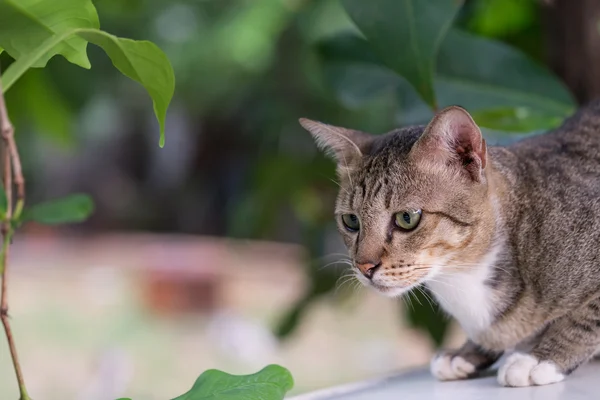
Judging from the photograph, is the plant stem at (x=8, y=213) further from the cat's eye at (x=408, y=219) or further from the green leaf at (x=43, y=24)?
the cat's eye at (x=408, y=219)

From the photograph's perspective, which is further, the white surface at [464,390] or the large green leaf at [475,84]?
the large green leaf at [475,84]

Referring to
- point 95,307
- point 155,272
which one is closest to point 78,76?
point 95,307

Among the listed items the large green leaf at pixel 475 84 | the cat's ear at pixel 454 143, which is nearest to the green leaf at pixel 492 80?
the large green leaf at pixel 475 84

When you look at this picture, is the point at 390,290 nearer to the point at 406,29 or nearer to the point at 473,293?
the point at 473,293

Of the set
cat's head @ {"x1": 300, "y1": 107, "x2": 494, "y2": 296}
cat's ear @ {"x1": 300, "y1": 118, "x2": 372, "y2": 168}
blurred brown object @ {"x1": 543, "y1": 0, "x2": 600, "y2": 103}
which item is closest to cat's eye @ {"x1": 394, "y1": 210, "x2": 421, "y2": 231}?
cat's head @ {"x1": 300, "y1": 107, "x2": 494, "y2": 296}

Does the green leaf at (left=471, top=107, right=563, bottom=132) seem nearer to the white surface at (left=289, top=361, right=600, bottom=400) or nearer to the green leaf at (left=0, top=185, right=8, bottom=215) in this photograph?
the white surface at (left=289, top=361, right=600, bottom=400)

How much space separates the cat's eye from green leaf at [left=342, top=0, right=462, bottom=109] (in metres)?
0.16

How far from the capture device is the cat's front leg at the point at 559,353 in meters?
0.89

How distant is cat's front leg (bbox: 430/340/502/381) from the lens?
38.7 inches

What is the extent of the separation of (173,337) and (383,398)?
9.34 ft

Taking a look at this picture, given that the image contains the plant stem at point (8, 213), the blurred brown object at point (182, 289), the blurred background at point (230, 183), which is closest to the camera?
the plant stem at point (8, 213)

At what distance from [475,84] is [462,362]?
454 mm

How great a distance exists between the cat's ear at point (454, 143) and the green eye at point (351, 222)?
126 millimetres

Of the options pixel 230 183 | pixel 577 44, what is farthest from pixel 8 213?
pixel 230 183
